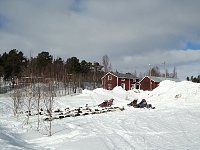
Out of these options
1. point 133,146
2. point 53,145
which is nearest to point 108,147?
point 133,146

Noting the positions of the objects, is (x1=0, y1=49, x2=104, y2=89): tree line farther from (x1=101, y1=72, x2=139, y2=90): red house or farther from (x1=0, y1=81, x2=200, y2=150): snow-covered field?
(x1=0, y1=81, x2=200, y2=150): snow-covered field

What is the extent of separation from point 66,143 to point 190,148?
511 centimetres

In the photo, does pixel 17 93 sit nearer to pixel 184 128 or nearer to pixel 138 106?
pixel 138 106

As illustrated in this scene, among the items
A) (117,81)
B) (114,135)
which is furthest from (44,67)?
(114,135)

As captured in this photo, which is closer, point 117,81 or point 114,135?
point 114,135

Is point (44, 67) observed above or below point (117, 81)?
above

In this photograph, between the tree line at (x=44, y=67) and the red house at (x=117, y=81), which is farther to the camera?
the red house at (x=117, y=81)

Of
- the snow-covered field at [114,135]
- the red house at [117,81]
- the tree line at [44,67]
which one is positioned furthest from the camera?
the red house at [117,81]

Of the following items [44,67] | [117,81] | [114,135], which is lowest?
[114,135]

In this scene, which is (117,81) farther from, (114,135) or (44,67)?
(114,135)

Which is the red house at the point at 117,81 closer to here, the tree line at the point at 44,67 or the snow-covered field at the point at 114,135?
the tree line at the point at 44,67

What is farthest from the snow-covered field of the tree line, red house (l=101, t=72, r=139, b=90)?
red house (l=101, t=72, r=139, b=90)

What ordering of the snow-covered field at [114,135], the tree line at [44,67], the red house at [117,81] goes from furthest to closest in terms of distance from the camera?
the red house at [117,81]
the tree line at [44,67]
the snow-covered field at [114,135]

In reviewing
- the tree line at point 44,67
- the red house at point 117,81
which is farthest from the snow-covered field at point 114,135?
the red house at point 117,81
